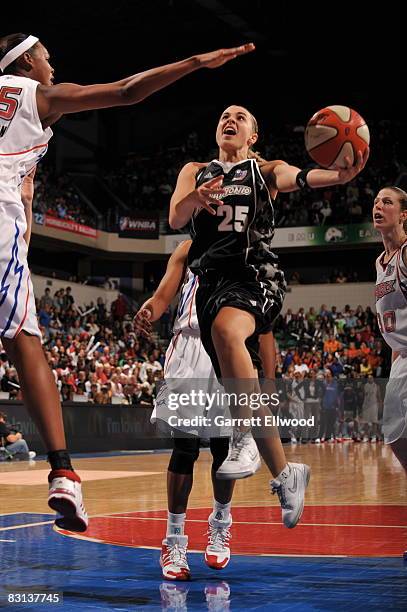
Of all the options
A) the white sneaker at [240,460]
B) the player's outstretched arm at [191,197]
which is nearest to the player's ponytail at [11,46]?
the player's outstretched arm at [191,197]

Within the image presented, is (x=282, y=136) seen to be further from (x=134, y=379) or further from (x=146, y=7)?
(x=134, y=379)

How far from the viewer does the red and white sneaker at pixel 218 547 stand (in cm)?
469

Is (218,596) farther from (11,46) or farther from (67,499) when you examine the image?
(11,46)

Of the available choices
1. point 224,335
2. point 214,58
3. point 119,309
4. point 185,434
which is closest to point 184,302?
point 185,434

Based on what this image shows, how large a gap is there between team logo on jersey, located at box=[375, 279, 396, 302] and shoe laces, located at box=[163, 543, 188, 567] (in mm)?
2172

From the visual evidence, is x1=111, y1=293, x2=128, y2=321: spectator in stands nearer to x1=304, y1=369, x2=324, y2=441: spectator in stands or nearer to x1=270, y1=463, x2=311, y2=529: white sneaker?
x1=304, y1=369, x2=324, y2=441: spectator in stands

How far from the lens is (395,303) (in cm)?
557

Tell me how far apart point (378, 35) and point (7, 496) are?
80.0 ft

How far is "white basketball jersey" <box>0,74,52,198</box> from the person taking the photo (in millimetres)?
3500

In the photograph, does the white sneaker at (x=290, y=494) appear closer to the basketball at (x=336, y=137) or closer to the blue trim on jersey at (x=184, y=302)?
the blue trim on jersey at (x=184, y=302)

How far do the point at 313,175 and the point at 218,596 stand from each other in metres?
2.06

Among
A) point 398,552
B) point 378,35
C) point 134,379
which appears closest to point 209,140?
point 378,35

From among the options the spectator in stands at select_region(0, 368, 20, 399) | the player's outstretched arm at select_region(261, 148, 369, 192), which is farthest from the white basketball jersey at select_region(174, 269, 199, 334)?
the spectator in stands at select_region(0, 368, 20, 399)

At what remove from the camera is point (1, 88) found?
3.54m
